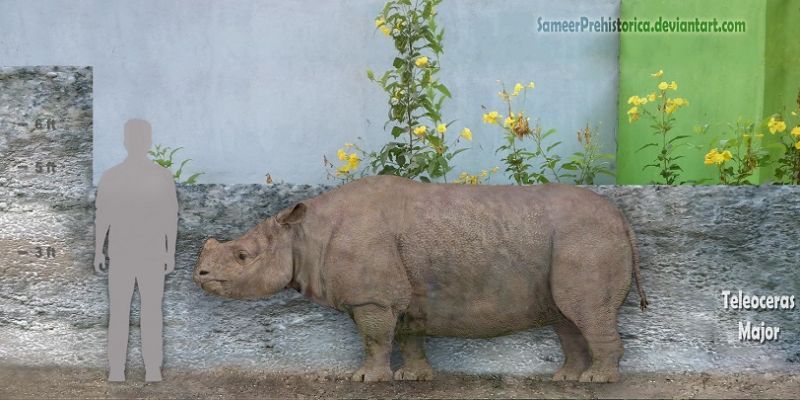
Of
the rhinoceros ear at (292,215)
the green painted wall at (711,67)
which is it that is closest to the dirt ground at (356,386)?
the rhinoceros ear at (292,215)

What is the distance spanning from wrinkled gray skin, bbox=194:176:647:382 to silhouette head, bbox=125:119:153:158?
2.36 ft

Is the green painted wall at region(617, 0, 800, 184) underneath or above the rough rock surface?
above

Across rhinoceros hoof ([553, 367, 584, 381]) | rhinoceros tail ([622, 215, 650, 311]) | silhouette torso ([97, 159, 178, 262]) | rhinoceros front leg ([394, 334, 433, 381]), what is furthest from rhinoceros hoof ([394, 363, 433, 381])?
silhouette torso ([97, 159, 178, 262])

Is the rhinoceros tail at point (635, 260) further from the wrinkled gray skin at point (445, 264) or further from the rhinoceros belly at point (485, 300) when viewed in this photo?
the rhinoceros belly at point (485, 300)

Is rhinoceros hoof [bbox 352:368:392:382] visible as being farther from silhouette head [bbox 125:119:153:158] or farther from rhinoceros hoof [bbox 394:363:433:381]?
silhouette head [bbox 125:119:153:158]

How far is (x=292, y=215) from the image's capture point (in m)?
6.32

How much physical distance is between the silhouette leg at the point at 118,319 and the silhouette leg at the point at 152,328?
86mm

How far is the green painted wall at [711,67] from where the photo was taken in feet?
26.2

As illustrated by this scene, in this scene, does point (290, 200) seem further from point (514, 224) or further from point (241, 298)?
point (514, 224)

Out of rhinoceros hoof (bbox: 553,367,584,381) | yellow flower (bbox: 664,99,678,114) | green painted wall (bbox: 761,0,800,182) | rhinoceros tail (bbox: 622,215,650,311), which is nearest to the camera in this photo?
rhinoceros tail (bbox: 622,215,650,311)

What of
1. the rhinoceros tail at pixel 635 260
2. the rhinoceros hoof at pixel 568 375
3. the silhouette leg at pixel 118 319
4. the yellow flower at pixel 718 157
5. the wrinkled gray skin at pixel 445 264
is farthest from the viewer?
the yellow flower at pixel 718 157

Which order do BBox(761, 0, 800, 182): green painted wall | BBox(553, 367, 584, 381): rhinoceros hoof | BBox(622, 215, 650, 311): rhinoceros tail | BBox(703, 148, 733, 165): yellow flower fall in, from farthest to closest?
BBox(761, 0, 800, 182): green painted wall → BBox(703, 148, 733, 165): yellow flower → BBox(553, 367, 584, 381): rhinoceros hoof → BBox(622, 215, 650, 311): rhinoceros tail

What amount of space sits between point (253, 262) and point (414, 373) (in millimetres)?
1137

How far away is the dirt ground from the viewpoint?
627 cm
